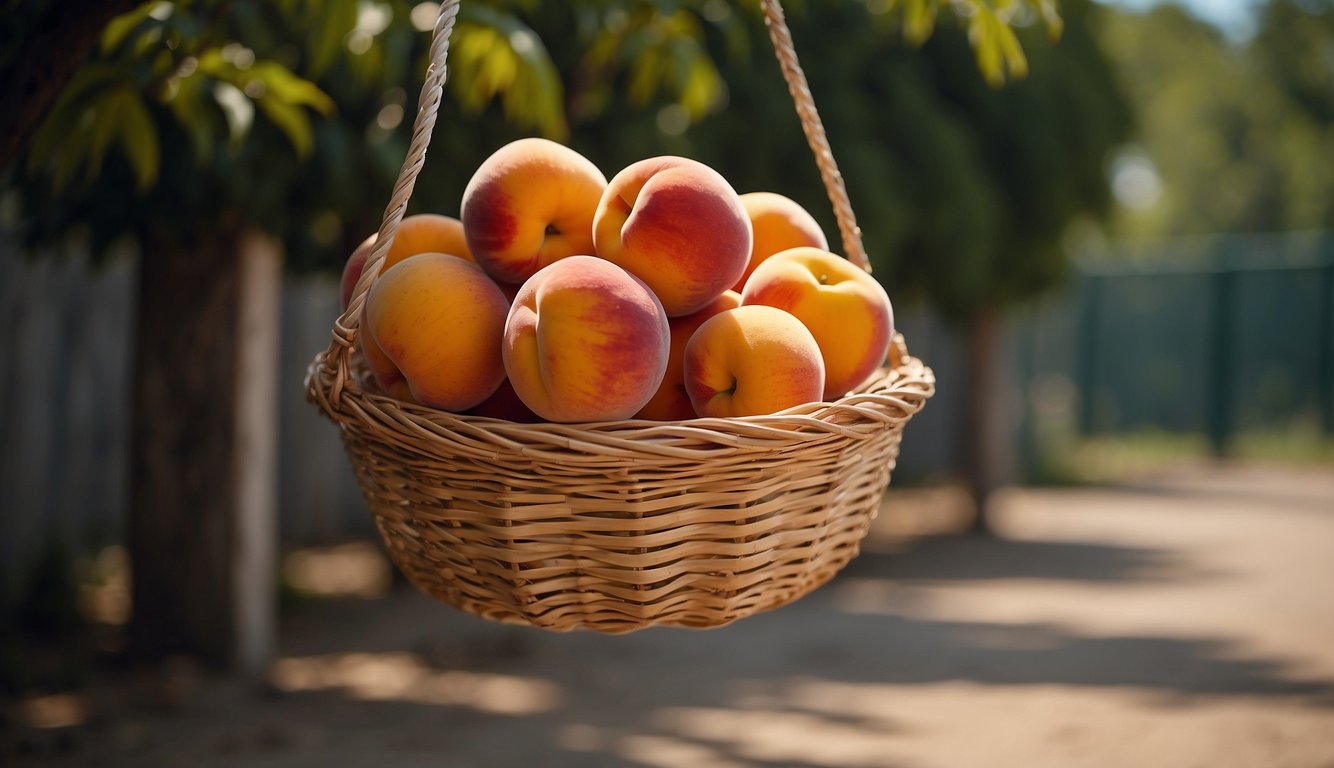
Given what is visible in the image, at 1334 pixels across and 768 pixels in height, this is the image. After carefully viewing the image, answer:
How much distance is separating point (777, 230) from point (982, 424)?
570 cm

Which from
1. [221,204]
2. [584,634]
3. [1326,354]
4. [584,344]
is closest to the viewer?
[584,344]

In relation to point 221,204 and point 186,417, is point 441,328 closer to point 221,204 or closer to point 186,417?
point 221,204

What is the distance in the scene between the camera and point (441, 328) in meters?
1.29

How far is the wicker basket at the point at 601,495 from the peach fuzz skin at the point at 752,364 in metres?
0.05

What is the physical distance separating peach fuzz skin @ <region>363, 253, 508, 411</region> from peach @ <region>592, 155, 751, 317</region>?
0.17 meters

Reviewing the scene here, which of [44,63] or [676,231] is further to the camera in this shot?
[44,63]

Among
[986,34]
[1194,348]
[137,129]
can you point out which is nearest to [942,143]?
[986,34]

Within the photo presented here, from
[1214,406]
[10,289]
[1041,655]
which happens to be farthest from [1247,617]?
[1214,406]

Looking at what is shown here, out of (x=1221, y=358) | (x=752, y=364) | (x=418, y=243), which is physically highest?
(x=418, y=243)

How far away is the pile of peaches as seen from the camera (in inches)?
49.4

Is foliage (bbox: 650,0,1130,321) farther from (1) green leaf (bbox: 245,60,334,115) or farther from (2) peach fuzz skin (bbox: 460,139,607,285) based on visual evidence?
(2) peach fuzz skin (bbox: 460,139,607,285)

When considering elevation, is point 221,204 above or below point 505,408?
above

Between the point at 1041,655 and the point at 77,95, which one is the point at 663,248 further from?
the point at 1041,655

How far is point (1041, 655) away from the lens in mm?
4223
